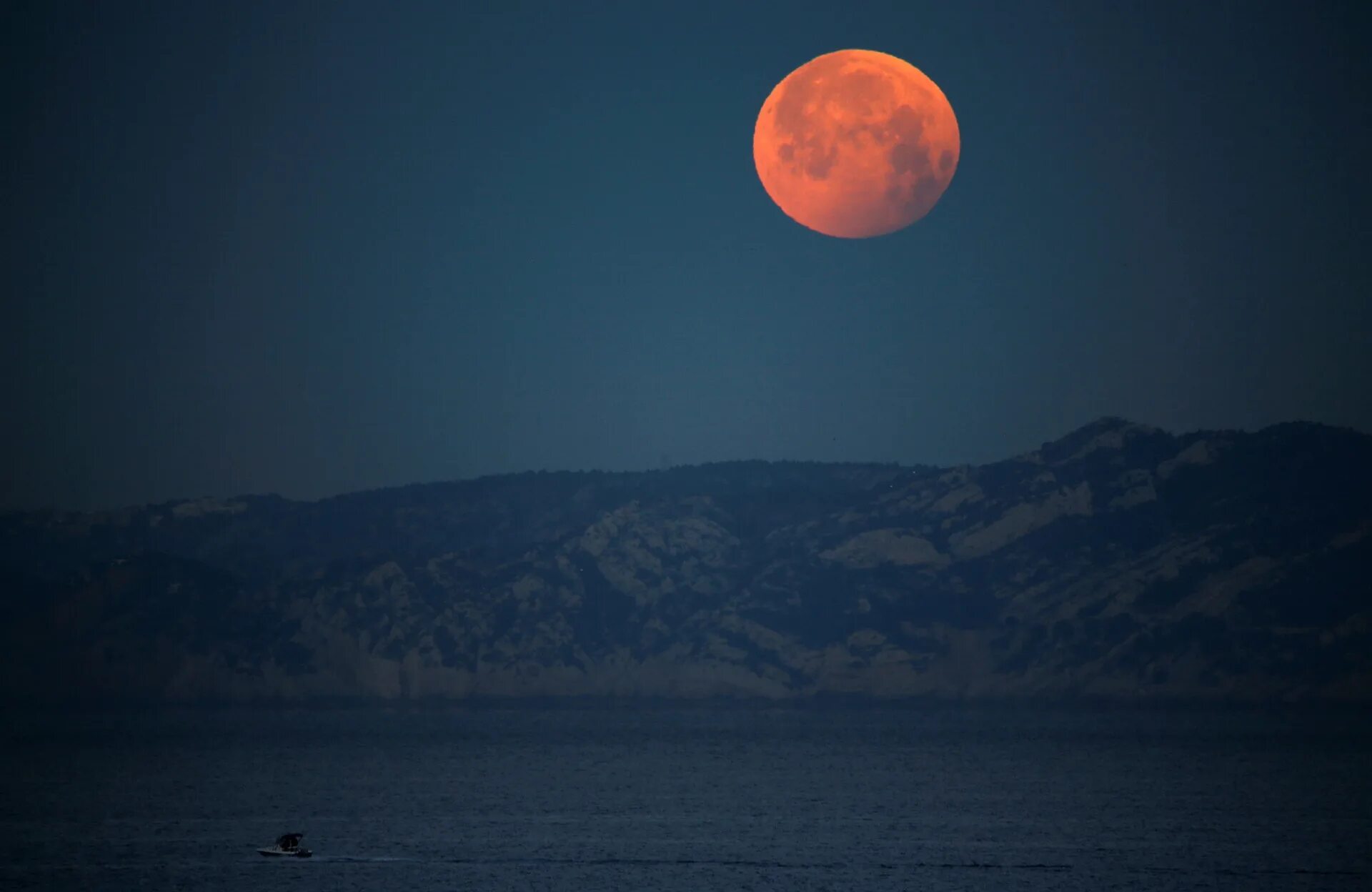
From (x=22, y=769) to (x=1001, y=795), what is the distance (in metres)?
103

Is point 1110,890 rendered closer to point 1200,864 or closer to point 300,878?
point 1200,864

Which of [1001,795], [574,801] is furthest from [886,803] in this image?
[574,801]

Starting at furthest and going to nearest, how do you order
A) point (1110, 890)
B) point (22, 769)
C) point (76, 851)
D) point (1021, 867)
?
Result: point (22, 769) → point (76, 851) → point (1021, 867) → point (1110, 890)

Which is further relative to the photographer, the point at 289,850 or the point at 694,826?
the point at 694,826

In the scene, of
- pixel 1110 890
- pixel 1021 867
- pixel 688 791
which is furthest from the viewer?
pixel 688 791

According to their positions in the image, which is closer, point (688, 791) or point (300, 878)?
point (300, 878)

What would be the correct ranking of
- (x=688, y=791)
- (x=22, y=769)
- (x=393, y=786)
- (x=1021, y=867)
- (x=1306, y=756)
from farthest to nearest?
1. (x=1306, y=756)
2. (x=22, y=769)
3. (x=393, y=786)
4. (x=688, y=791)
5. (x=1021, y=867)

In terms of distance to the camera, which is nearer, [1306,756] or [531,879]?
[531,879]

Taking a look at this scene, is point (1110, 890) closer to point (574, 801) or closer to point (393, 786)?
point (574, 801)

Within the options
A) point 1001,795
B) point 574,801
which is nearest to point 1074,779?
point 1001,795

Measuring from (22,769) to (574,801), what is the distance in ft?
242

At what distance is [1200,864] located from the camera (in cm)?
8412

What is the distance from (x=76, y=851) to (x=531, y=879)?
2903 centimetres

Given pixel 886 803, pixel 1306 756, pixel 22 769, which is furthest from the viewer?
pixel 1306 756
